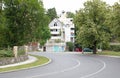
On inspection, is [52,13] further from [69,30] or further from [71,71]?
[71,71]

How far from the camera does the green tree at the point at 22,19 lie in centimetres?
5088

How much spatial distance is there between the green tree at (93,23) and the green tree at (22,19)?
12.5 metres

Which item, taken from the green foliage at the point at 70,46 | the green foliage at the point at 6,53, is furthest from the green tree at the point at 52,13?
the green foliage at the point at 6,53

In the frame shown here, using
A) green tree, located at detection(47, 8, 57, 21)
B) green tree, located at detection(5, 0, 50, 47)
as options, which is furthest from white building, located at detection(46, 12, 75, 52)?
green tree, located at detection(5, 0, 50, 47)

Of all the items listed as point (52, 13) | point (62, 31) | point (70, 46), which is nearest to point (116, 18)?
point (70, 46)

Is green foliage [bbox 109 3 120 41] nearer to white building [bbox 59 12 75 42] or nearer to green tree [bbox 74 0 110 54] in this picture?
green tree [bbox 74 0 110 54]

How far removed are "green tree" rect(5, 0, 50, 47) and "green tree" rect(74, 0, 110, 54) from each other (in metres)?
12.5

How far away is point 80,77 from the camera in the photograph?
19.9 m

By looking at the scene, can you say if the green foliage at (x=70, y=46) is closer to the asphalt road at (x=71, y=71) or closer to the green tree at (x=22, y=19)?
the green tree at (x=22, y=19)

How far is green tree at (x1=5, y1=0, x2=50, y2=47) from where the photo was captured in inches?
2003

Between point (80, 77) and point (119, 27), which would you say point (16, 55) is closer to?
point (80, 77)

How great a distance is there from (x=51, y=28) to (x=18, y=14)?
218 feet

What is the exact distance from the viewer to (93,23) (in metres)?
63.3

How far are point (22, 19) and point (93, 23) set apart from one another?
17.7 meters
